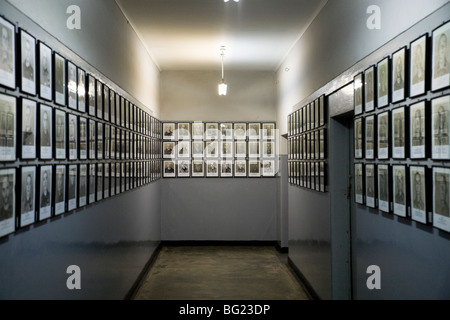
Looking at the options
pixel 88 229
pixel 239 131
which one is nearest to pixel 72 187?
pixel 88 229

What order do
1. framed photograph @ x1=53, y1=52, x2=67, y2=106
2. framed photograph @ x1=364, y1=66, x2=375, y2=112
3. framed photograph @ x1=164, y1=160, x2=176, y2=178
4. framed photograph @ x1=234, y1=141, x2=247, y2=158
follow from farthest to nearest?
framed photograph @ x1=234, y1=141, x2=247, y2=158 → framed photograph @ x1=164, y1=160, x2=176, y2=178 → framed photograph @ x1=364, y1=66, x2=375, y2=112 → framed photograph @ x1=53, y1=52, x2=67, y2=106

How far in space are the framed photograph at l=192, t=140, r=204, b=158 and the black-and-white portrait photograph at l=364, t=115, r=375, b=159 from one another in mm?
5718

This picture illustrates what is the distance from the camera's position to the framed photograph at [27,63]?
229 centimetres

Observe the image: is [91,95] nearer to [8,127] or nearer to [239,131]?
[8,127]

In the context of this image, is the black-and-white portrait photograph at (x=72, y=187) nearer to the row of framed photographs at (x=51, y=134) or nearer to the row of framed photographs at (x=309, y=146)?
the row of framed photographs at (x=51, y=134)

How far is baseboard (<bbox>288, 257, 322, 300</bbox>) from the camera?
5534 mm

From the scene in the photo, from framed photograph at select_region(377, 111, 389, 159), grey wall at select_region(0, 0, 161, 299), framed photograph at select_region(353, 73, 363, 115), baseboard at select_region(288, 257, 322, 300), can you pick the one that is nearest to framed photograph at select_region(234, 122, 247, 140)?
grey wall at select_region(0, 0, 161, 299)

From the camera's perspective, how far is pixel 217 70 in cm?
886

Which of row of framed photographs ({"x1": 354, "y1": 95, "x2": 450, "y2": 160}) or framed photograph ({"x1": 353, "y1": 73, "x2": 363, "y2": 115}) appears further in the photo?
framed photograph ({"x1": 353, "y1": 73, "x2": 363, "y2": 115})

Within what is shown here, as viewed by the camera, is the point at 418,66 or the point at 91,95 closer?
the point at 418,66

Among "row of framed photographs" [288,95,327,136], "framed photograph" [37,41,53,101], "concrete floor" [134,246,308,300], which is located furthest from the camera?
"concrete floor" [134,246,308,300]

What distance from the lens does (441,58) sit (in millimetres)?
2234

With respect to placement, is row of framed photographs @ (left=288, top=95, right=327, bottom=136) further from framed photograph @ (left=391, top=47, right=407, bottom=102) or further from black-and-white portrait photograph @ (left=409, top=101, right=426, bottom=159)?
black-and-white portrait photograph @ (left=409, top=101, right=426, bottom=159)

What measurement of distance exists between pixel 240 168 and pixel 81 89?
582 centimetres
